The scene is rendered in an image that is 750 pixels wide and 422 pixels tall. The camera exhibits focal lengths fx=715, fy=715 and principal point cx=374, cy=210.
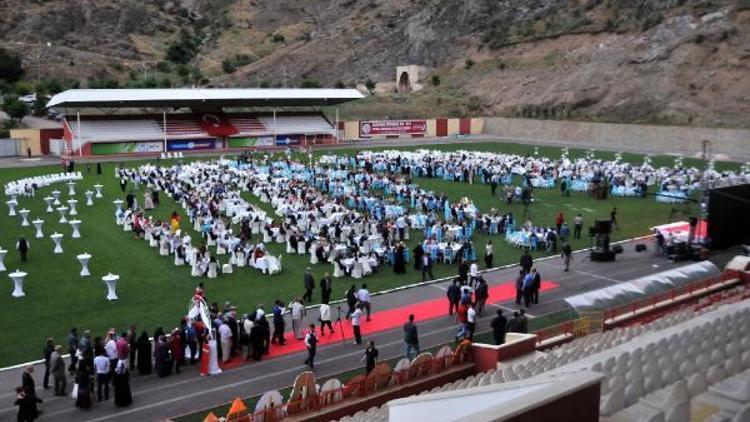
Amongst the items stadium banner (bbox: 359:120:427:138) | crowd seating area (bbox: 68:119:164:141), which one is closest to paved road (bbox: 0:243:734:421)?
crowd seating area (bbox: 68:119:164:141)

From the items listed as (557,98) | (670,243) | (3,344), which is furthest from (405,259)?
(557,98)

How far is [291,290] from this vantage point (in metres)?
21.4

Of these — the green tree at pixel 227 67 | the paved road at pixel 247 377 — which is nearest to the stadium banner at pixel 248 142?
the paved road at pixel 247 377

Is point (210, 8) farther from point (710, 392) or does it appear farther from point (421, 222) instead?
point (710, 392)

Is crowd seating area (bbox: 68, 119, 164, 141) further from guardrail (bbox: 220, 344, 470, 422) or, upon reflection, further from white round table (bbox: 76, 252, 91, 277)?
guardrail (bbox: 220, 344, 470, 422)

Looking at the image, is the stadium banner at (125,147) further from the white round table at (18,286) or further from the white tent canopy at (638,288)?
the white tent canopy at (638,288)

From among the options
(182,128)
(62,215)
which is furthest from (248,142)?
(62,215)

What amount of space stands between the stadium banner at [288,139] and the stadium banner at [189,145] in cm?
656

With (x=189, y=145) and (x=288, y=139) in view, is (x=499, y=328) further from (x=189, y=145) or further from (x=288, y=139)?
(x=288, y=139)

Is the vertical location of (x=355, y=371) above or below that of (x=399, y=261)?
below

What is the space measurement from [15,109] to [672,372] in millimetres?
65670

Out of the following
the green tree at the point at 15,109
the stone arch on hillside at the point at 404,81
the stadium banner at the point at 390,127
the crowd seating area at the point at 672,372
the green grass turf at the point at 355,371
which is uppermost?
the stone arch on hillside at the point at 404,81

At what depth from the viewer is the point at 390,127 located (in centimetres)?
7144

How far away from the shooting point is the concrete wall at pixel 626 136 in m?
56.2
